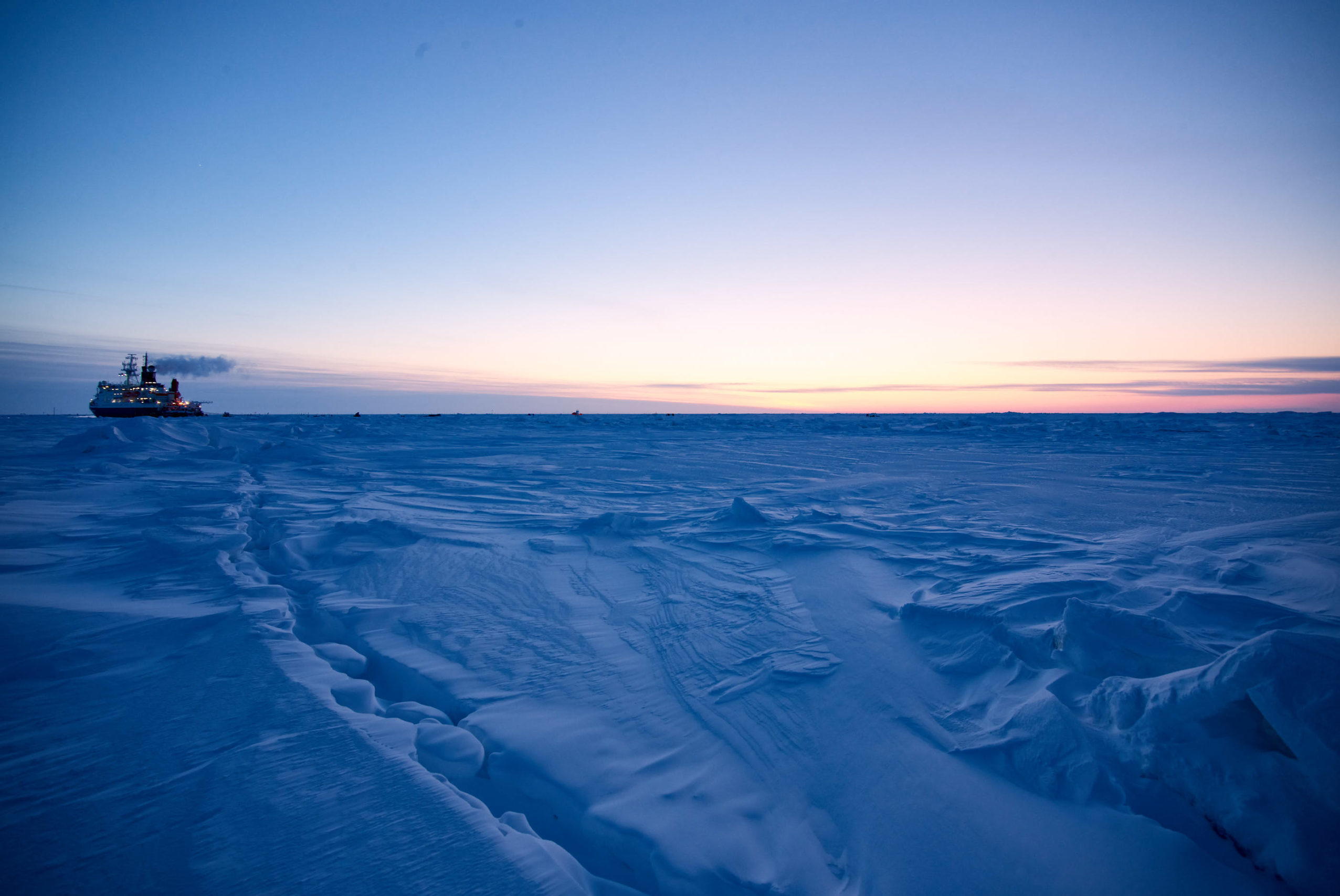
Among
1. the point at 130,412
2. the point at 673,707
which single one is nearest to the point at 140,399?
the point at 130,412

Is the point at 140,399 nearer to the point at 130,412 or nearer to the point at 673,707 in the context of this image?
the point at 130,412

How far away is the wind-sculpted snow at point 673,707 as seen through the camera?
152 centimetres

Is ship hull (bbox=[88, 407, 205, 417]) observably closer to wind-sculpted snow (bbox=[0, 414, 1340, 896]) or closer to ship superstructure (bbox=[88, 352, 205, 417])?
ship superstructure (bbox=[88, 352, 205, 417])

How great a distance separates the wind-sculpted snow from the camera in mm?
1522

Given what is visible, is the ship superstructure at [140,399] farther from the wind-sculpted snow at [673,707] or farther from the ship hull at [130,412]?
the wind-sculpted snow at [673,707]

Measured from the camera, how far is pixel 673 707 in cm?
240

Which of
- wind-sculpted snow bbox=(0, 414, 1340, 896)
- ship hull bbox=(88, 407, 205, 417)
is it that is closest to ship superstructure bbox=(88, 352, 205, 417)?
ship hull bbox=(88, 407, 205, 417)

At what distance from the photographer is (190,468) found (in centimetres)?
886

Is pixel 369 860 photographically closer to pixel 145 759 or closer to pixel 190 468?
pixel 145 759

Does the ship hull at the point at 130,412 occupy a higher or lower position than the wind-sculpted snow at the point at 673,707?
higher

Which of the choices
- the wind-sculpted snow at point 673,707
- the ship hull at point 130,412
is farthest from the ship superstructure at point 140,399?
the wind-sculpted snow at point 673,707

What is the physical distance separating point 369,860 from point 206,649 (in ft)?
5.48

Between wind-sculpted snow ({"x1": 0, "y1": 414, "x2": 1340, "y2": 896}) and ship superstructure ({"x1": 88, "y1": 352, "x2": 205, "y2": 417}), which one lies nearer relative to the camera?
wind-sculpted snow ({"x1": 0, "y1": 414, "x2": 1340, "y2": 896})

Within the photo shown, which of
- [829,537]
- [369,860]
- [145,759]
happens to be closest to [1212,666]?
[369,860]
